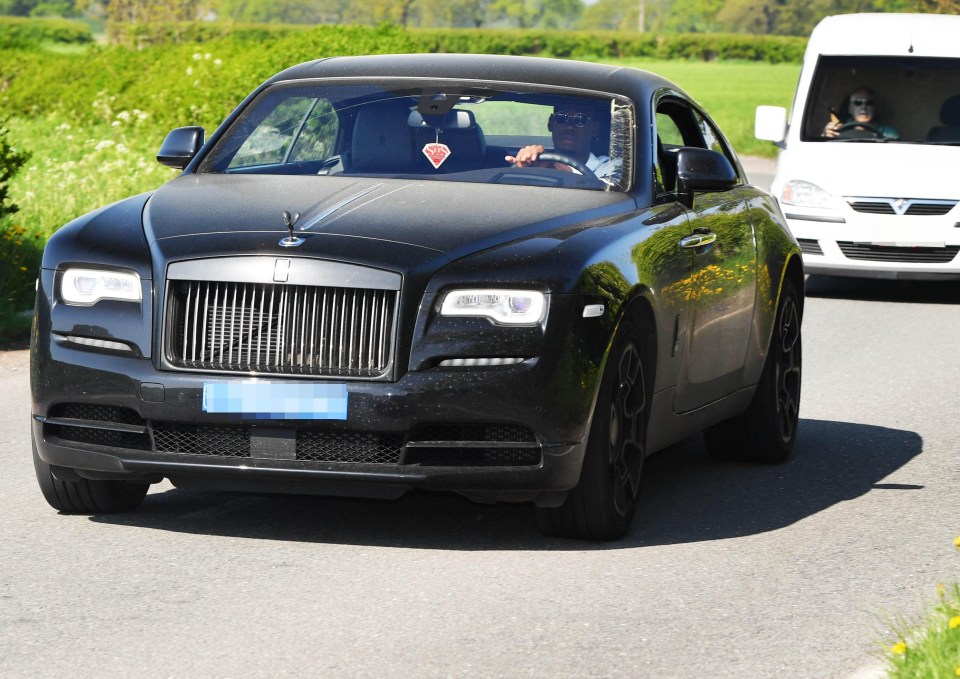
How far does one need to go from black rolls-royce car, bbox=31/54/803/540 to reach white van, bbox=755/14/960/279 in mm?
8813

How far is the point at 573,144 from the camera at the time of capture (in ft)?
24.9

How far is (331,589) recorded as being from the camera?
5930mm

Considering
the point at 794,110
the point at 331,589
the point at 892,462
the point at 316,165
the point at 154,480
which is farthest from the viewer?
the point at 794,110

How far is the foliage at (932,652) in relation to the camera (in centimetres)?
461

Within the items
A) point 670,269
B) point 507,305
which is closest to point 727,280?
point 670,269

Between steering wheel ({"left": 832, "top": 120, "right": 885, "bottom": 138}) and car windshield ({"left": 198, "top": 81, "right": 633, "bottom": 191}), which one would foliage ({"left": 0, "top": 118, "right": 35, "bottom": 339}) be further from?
steering wheel ({"left": 832, "top": 120, "right": 885, "bottom": 138})

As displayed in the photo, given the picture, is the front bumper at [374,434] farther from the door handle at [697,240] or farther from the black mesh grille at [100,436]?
the door handle at [697,240]

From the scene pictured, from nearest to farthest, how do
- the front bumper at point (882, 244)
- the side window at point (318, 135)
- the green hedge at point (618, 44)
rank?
the side window at point (318, 135) → the front bumper at point (882, 244) → the green hedge at point (618, 44)

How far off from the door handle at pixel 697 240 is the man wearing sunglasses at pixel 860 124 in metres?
9.32

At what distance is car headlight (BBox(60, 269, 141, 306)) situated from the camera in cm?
632

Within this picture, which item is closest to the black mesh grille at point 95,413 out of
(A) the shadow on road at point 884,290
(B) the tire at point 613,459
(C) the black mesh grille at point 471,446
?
(C) the black mesh grille at point 471,446

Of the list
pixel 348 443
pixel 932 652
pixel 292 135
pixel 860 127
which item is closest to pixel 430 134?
pixel 292 135

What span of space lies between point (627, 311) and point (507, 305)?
2.05ft

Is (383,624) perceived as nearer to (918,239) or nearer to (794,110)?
(918,239)
